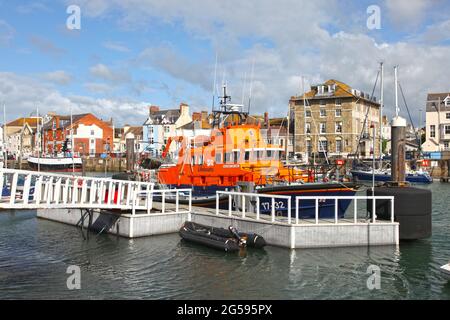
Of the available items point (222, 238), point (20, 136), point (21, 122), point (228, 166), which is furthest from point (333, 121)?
point (21, 122)

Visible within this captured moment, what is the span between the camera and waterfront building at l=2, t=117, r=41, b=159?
334ft

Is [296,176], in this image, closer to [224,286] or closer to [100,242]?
[100,242]

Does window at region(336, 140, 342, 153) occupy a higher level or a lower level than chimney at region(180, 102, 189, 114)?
lower

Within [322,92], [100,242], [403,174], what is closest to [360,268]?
[403,174]

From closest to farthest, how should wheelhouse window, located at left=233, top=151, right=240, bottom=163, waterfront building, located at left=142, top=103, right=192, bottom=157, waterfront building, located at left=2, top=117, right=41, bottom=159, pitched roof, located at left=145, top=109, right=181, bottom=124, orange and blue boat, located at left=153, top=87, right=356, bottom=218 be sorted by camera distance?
orange and blue boat, located at left=153, top=87, right=356, bottom=218, wheelhouse window, located at left=233, top=151, right=240, bottom=163, waterfront building, located at left=142, top=103, right=192, bottom=157, pitched roof, located at left=145, top=109, right=181, bottom=124, waterfront building, located at left=2, top=117, right=41, bottom=159

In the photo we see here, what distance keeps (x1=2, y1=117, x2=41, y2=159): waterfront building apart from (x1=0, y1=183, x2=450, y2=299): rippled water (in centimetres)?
8562

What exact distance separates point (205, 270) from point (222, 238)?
8.37 ft

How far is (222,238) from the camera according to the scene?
1590 cm

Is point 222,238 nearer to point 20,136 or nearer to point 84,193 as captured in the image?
point 84,193

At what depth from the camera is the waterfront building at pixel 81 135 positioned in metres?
89.1

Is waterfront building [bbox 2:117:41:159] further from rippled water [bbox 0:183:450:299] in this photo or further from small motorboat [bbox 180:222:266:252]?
small motorboat [bbox 180:222:266:252]

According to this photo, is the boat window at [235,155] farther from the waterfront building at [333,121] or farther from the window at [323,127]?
the window at [323,127]

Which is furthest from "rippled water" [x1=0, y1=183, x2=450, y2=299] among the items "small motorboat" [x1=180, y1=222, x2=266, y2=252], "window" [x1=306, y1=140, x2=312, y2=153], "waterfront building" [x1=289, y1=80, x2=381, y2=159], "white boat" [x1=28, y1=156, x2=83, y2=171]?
"white boat" [x1=28, y1=156, x2=83, y2=171]

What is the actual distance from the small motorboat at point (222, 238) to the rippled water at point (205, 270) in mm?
302
